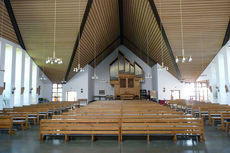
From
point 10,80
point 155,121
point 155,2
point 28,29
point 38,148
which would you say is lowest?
point 38,148

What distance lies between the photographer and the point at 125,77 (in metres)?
20.8

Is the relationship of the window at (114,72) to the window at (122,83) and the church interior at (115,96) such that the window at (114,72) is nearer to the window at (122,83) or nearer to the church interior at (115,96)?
the window at (122,83)

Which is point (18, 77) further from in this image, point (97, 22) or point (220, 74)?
point (220, 74)

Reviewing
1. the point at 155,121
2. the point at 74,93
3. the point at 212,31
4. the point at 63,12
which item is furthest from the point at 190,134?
the point at 74,93

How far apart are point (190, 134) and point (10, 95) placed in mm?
11521

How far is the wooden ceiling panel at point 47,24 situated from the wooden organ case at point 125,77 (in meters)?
7.50

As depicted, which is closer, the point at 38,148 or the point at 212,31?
the point at 38,148

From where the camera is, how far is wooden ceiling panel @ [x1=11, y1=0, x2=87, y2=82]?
9.68 metres

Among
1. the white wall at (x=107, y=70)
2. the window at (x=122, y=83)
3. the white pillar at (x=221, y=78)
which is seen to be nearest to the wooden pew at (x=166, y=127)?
the white pillar at (x=221, y=78)

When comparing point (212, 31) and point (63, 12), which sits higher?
point (63, 12)

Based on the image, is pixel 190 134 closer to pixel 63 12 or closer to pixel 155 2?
pixel 155 2

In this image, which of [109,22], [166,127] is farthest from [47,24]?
[166,127]

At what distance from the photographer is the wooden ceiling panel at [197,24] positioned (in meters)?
9.09

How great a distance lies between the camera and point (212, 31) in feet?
35.4
